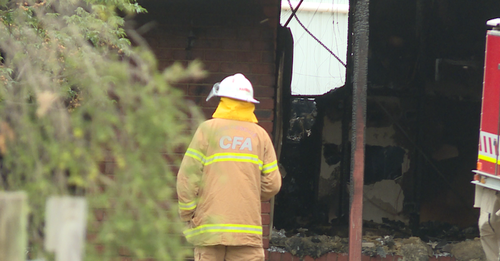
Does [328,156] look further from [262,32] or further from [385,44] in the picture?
[262,32]

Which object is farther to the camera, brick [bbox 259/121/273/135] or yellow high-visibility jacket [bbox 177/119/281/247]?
brick [bbox 259/121/273/135]

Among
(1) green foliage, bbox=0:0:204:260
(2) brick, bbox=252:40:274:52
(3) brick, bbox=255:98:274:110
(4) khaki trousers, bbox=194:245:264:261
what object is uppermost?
(2) brick, bbox=252:40:274:52

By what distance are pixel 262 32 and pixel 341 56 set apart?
2905 millimetres

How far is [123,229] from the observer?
1.27 metres

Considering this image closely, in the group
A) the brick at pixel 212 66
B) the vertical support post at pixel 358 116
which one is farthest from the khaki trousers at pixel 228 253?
the brick at pixel 212 66

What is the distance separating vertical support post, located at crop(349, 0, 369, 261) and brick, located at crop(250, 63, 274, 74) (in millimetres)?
975

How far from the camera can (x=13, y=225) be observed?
1.27 m

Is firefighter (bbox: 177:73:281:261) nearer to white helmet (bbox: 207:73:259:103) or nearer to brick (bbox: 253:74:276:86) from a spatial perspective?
white helmet (bbox: 207:73:259:103)

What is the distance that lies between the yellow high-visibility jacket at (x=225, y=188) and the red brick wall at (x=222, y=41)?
1.20 meters

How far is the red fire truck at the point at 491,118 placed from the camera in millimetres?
3709

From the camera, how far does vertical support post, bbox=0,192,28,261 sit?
4.12ft

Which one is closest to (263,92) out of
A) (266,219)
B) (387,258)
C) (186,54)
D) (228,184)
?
(186,54)

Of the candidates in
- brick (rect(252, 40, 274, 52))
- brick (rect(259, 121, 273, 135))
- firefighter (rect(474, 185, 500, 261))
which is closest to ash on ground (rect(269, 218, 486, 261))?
firefighter (rect(474, 185, 500, 261))

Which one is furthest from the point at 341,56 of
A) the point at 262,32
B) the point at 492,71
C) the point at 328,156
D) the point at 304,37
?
the point at 492,71
